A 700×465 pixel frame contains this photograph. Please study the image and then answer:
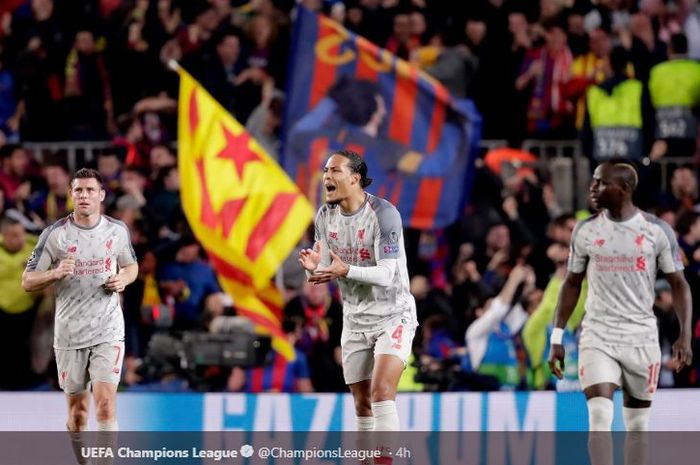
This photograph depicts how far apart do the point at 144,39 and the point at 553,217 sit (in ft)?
16.1

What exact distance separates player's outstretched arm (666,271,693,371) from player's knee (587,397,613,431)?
0.57m

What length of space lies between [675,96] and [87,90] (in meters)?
6.13

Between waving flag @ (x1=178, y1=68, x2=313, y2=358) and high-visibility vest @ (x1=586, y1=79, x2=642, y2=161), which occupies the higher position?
high-visibility vest @ (x1=586, y1=79, x2=642, y2=161)

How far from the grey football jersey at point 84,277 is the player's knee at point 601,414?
3.20 metres

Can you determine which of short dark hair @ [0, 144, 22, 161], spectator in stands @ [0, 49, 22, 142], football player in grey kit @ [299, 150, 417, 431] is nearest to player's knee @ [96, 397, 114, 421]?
football player in grey kit @ [299, 150, 417, 431]

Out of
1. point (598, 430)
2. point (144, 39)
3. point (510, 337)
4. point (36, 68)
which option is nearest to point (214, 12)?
point (144, 39)

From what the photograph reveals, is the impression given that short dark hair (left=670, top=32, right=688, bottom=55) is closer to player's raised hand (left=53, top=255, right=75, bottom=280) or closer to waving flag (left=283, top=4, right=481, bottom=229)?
waving flag (left=283, top=4, right=481, bottom=229)

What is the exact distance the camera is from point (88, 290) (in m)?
11.4

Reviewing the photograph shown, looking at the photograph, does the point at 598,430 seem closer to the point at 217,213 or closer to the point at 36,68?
the point at 217,213

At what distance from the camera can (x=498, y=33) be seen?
1781cm

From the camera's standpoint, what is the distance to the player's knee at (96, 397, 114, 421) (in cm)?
1125

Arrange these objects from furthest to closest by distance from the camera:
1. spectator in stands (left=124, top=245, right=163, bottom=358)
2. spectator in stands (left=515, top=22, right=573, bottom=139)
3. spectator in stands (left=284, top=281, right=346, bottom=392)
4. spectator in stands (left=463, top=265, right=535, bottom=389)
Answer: spectator in stands (left=515, top=22, right=573, bottom=139), spectator in stands (left=124, top=245, right=163, bottom=358), spectator in stands (left=284, top=281, right=346, bottom=392), spectator in stands (left=463, top=265, right=535, bottom=389)

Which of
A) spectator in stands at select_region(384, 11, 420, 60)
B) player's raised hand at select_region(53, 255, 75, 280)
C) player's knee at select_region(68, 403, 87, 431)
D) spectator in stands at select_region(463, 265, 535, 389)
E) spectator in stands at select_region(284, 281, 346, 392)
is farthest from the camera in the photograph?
spectator in stands at select_region(384, 11, 420, 60)

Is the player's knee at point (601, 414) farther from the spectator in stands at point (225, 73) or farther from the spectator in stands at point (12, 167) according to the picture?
the spectator in stands at point (12, 167)
